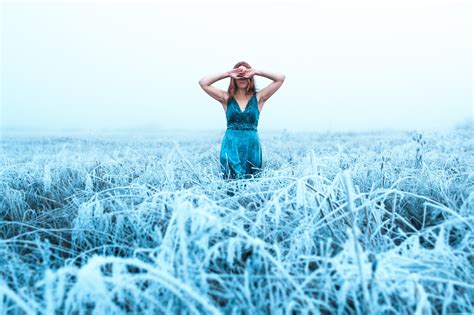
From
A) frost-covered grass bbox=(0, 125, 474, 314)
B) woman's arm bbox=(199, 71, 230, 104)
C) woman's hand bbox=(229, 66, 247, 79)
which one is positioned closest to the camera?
A: frost-covered grass bbox=(0, 125, 474, 314)

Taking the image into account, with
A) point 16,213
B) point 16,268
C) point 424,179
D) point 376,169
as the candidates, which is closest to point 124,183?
point 16,213

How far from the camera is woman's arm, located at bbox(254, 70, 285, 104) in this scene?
2.97 metres

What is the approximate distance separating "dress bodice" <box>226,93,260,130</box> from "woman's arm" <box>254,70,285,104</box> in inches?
3.4

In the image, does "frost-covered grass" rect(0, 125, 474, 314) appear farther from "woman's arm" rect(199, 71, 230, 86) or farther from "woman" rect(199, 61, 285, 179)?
"woman's arm" rect(199, 71, 230, 86)

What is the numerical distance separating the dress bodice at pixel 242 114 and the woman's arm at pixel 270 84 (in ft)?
0.29

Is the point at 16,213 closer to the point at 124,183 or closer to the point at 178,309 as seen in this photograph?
the point at 124,183

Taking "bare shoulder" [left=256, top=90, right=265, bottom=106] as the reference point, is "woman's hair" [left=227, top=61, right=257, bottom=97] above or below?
above

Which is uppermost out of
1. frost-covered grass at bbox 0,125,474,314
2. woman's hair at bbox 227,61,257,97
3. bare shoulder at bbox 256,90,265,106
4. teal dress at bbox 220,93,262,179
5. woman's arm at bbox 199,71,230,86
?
woman's arm at bbox 199,71,230,86

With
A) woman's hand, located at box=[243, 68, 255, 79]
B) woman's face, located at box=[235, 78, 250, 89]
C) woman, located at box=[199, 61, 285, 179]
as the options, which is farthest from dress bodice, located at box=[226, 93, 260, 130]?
woman's hand, located at box=[243, 68, 255, 79]

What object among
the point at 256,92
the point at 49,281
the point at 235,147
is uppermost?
the point at 256,92

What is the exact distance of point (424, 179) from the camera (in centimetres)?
236

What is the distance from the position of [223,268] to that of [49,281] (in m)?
0.64

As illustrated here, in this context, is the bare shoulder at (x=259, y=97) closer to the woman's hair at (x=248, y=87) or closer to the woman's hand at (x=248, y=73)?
the woman's hair at (x=248, y=87)

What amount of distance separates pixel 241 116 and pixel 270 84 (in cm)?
39
